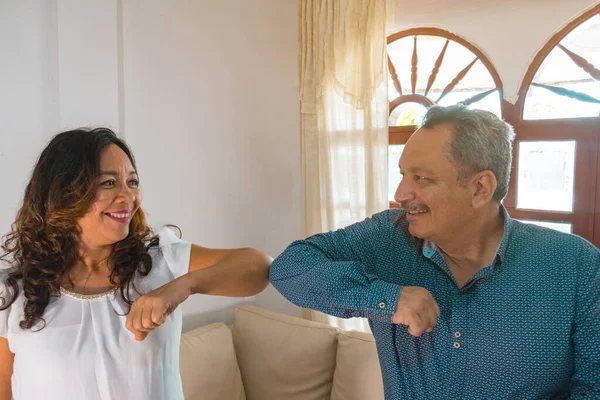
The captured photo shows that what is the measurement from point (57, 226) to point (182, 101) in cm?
128

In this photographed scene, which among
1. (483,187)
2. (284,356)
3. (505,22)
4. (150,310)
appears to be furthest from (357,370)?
(505,22)

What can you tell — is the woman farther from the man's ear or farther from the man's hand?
the man's ear

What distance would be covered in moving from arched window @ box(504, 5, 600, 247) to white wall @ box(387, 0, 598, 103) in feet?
0.16

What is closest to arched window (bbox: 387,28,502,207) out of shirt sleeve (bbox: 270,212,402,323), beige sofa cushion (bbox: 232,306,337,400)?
beige sofa cushion (bbox: 232,306,337,400)

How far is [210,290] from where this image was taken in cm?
128

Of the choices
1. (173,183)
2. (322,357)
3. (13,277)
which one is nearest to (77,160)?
(13,277)

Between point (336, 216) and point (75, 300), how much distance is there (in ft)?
6.10

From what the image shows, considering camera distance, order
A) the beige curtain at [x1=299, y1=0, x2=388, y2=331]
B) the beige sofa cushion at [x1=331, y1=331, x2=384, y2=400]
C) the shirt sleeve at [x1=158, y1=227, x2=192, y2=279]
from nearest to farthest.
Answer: the shirt sleeve at [x1=158, y1=227, x2=192, y2=279] < the beige sofa cushion at [x1=331, y1=331, x2=384, y2=400] < the beige curtain at [x1=299, y1=0, x2=388, y2=331]

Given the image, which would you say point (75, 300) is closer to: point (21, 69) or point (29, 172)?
point (29, 172)

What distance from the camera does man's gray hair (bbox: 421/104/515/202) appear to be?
1.23m

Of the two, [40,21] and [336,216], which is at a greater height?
[40,21]

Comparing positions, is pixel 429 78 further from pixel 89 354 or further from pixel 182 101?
pixel 89 354

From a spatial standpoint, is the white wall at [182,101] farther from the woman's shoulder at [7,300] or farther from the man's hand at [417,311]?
the man's hand at [417,311]

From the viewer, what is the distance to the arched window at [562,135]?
7.95 feet
